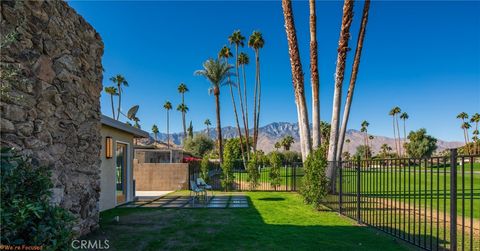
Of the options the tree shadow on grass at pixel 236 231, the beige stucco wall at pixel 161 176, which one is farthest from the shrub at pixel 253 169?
the tree shadow on grass at pixel 236 231

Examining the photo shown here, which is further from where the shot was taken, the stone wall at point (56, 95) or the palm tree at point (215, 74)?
the palm tree at point (215, 74)

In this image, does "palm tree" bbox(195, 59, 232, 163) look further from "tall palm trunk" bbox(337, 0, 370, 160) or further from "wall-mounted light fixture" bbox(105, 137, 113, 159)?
"wall-mounted light fixture" bbox(105, 137, 113, 159)

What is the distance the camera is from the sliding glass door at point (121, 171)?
9906 millimetres

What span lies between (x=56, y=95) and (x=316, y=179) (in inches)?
268

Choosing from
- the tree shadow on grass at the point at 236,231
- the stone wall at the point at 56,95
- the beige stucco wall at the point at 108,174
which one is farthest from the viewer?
the beige stucco wall at the point at 108,174

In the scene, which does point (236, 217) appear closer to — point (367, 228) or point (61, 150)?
point (367, 228)

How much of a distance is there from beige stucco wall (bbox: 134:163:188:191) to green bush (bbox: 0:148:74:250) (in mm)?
12121

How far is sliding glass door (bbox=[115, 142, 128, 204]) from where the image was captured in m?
9.91

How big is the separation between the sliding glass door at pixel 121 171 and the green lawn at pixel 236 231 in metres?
1.62

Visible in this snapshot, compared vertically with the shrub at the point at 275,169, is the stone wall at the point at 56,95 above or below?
above

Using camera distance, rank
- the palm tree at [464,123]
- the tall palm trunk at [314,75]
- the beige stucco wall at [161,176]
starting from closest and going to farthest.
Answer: the tall palm trunk at [314,75]
the beige stucco wall at [161,176]
the palm tree at [464,123]

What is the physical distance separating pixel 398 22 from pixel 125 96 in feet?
136

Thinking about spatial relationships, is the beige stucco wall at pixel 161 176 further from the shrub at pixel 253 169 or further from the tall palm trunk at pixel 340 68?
the tall palm trunk at pixel 340 68

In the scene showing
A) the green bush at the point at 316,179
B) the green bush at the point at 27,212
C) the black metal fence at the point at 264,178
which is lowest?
the black metal fence at the point at 264,178
